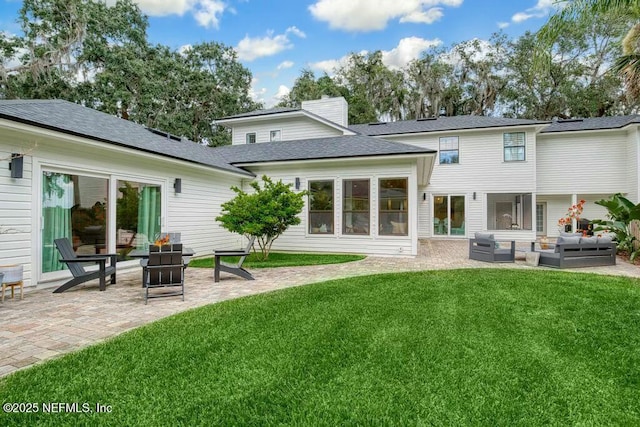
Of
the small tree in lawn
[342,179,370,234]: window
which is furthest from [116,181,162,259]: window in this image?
[342,179,370,234]: window

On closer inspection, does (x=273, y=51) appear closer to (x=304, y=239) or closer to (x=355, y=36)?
(x=355, y=36)

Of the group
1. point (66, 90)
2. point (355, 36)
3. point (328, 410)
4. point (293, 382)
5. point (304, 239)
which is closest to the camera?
point (328, 410)

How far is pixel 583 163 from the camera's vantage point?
51.6ft

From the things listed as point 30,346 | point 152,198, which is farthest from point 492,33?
point 30,346

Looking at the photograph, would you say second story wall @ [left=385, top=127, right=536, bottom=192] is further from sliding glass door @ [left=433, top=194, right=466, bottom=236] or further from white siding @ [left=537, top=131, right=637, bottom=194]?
white siding @ [left=537, top=131, right=637, bottom=194]

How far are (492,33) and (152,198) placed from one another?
29.3 meters

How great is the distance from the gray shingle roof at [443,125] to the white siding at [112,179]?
976 cm

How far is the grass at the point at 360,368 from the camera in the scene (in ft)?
7.68

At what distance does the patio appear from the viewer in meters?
3.51

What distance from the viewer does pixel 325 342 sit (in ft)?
11.6

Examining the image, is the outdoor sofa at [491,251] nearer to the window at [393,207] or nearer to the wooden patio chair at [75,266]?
the window at [393,207]

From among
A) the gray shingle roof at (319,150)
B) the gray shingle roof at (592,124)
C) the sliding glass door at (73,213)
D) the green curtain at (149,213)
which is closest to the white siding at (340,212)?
the gray shingle roof at (319,150)

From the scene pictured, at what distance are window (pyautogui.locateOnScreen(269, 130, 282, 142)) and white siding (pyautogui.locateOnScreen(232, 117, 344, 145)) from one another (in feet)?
0.39

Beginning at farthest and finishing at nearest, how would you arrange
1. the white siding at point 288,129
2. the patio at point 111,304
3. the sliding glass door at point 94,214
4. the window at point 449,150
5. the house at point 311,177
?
the window at point 449,150, the white siding at point 288,129, the sliding glass door at point 94,214, the house at point 311,177, the patio at point 111,304
